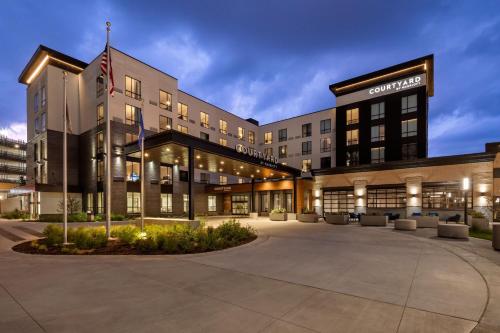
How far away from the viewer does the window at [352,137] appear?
42409 millimetres

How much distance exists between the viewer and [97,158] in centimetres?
3331

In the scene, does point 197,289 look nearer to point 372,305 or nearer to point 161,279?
point 161,279

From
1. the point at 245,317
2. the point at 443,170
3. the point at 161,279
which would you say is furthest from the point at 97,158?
the point at 443,170

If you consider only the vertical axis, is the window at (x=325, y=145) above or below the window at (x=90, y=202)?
above

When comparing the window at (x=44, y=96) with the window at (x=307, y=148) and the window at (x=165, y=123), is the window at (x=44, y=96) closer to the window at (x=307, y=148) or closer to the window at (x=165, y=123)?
the window at (x=165, y=123)

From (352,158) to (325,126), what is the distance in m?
8.06

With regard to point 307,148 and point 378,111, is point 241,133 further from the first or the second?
point 378,111

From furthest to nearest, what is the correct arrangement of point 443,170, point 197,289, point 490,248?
1. point 443,170
2. point 490,248
3. point 197,289

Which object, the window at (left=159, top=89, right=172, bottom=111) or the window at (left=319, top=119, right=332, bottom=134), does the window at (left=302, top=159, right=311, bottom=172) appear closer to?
the window at (left=319, top=119, right=332, bottom=134)

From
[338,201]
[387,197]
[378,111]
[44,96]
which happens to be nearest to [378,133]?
[378,111]

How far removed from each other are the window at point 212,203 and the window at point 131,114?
755 inches

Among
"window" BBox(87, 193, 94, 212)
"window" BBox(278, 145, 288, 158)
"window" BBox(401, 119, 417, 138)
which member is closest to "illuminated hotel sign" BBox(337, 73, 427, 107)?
"window" BBox(401, 119, 417, 138)

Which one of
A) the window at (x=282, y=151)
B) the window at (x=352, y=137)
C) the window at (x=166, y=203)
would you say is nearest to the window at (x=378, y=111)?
the window at (x=352, y=137)

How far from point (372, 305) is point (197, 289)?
4.05 m
